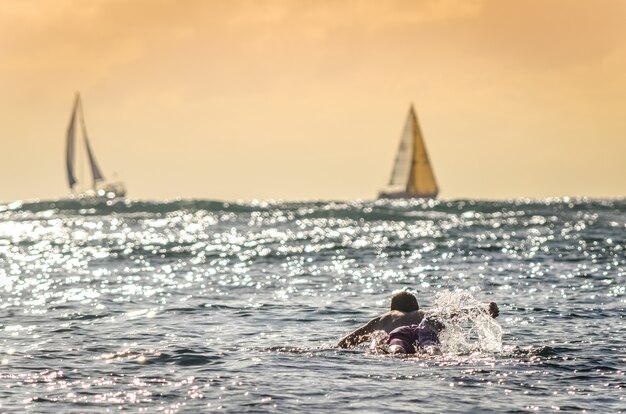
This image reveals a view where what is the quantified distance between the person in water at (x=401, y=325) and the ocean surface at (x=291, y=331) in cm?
35

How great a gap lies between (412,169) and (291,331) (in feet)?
427

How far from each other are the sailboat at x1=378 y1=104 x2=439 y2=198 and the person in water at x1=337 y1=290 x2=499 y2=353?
5117 inches

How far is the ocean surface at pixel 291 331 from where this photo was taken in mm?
13008

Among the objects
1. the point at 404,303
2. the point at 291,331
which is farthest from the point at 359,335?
the point at 291,331

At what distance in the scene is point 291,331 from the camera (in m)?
19.4

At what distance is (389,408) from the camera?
40.1ft

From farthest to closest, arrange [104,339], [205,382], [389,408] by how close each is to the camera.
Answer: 1. [104,339]
2. [205,382]
3. [389,408]

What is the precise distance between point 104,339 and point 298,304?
6.77 metres

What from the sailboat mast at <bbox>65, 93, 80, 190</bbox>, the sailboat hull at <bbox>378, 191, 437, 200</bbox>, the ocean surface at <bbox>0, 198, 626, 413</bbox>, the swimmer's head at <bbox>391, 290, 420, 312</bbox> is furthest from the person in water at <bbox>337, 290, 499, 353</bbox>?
the sailboat hull at <bbox>378, 191, 437, 200</bbox>

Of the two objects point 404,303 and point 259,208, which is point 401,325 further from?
point 259,208

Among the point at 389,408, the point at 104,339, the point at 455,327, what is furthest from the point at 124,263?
the point at 389,408

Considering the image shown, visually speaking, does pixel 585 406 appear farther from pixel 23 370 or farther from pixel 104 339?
pixel 104 339

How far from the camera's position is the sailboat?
146 meters

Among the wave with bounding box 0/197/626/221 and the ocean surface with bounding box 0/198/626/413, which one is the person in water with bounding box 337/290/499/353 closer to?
the ocean surface with bounding box 0/198/626/413
